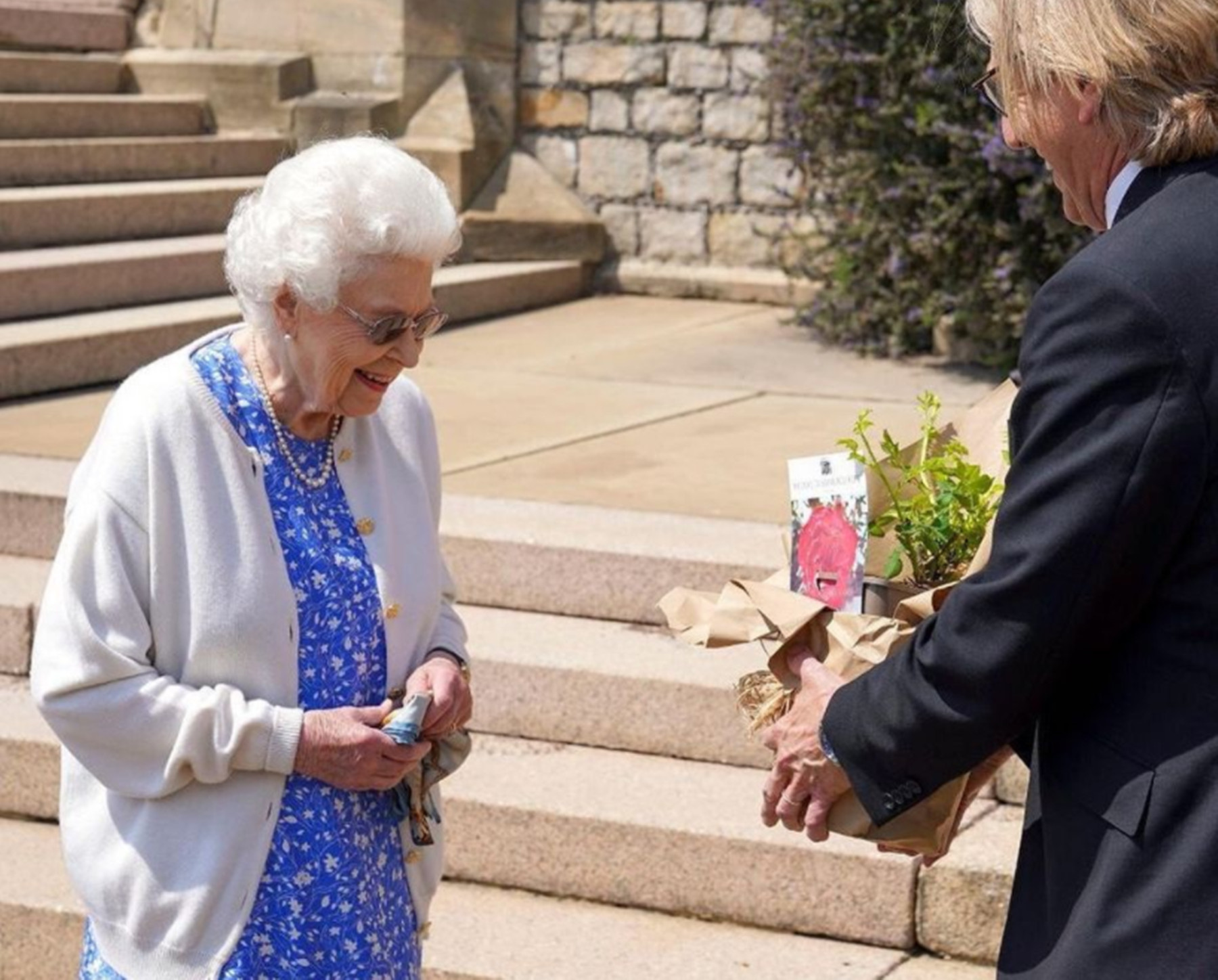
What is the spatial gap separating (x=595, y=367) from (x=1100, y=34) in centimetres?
611

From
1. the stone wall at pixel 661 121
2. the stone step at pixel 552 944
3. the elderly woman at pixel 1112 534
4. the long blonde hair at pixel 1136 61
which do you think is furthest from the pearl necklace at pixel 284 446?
the stone wall at pixel 661 121

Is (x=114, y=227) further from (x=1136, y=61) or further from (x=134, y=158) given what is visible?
(x=1136, y=61)

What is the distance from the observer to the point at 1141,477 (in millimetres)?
2002

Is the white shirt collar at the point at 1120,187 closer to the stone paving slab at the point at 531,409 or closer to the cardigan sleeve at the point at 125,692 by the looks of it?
the cardigan sleeve at the point at 125,692

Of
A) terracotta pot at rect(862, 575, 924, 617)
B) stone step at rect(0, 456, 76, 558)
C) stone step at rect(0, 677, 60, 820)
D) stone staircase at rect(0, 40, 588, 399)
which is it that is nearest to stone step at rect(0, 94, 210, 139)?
stone staircase at rect(0, 40, 588, 399)

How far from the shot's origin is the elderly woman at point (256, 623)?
8.69 ft

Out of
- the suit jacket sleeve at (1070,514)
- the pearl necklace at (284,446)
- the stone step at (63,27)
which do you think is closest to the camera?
the suit jacket sleeve at (1070,514)

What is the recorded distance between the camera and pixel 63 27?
10227 mm

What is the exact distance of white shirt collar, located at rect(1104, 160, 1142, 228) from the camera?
2.14m

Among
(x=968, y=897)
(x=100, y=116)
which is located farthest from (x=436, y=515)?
(x=100, y=116)

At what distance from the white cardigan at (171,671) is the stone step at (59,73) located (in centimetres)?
729

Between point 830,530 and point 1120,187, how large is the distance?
0.55 metres

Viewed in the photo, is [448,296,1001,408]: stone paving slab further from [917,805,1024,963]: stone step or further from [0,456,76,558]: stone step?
[917,805,1024,963]: stone step

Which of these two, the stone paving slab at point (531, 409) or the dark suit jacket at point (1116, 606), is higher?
the dark suit jacket at point (1116, 606)
